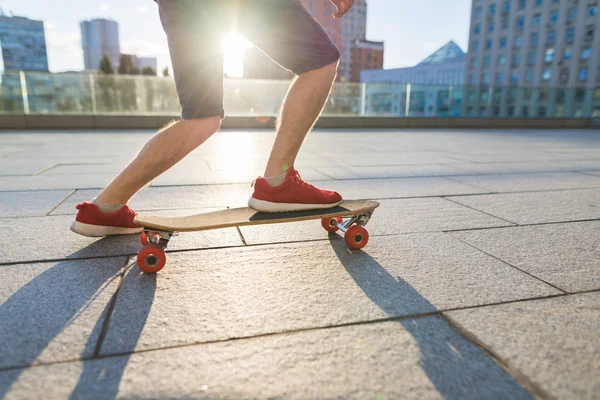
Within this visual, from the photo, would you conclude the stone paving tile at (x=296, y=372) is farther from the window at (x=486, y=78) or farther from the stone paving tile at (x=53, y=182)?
the window at (x=486, y=78)

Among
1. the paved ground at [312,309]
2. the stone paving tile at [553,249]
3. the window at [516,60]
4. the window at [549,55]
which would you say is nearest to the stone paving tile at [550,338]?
the paved ground at [312,309]

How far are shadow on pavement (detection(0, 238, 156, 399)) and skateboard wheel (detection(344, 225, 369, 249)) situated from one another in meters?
0.94

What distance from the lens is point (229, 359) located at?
1.15 m

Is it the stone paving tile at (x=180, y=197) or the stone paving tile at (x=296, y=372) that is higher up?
the stone paving tile at (x=180, y=197)

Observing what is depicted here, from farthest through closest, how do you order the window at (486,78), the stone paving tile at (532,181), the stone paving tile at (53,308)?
the window at (486,78)
the stone paving tile at (532,181)
the stone paving tile at (53,308)

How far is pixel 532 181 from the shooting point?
4.19m

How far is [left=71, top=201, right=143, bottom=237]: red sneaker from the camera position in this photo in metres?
2.04

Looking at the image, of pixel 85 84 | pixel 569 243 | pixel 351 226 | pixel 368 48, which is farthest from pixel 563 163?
pixel 368 48

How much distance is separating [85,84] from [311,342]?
13.6 metres

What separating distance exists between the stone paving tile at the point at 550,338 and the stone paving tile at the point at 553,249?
0.59ft

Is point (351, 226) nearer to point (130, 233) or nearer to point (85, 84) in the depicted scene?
point (130, 233)

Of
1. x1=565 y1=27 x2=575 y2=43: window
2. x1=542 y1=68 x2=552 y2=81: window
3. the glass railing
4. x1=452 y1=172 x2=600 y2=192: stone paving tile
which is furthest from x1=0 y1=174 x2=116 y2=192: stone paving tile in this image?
x1=542 y1=68 x2=552 y2=81: window

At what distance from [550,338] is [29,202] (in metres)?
3.34

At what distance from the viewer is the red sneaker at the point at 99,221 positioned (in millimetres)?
2035
